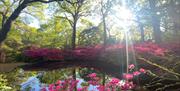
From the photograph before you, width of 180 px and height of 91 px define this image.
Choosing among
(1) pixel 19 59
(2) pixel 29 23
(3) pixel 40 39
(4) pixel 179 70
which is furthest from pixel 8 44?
(4) pixel 179 70

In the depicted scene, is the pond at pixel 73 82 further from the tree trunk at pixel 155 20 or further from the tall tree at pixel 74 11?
the tall tree at pixel 74 11

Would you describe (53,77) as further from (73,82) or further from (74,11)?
(74,11)

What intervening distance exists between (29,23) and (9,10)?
335cm

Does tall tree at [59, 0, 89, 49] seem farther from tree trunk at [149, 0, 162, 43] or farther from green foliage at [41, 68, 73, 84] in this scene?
green foliage at [41, 68, 73, 84]

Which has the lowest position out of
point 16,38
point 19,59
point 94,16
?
point 19,59

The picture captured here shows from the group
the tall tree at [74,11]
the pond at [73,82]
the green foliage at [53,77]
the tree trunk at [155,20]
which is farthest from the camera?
the tall tree at [74,11]

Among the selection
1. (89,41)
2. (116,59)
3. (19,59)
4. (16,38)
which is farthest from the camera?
(89,41)

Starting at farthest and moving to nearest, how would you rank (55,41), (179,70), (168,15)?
(55,41) → (168,15) → (179,70)

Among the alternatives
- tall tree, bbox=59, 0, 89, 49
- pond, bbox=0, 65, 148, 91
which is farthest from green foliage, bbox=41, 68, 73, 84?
tall tree, bbox=59, 0, 89, 49

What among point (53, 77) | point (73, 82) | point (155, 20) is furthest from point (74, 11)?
point (73, 82)

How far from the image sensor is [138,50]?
503 inches

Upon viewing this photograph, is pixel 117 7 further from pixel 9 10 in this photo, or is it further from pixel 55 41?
pixel 55 41

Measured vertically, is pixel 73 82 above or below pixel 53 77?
above

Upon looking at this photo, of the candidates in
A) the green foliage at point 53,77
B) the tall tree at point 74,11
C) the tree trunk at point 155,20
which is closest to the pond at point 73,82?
the green foliage at point 53,77
